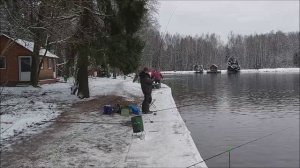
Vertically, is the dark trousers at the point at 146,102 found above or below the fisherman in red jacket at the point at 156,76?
below

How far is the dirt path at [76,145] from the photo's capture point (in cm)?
960

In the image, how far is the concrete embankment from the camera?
9.30m

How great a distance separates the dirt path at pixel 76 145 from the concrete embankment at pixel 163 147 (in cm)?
35

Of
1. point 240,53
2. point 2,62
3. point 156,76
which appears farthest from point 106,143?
point 240,53

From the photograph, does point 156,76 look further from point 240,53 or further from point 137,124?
point 240,53

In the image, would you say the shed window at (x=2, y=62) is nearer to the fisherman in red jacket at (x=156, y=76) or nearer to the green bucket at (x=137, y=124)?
the fisherman in red jacket at (x=156, y=76)

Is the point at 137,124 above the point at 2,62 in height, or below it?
below

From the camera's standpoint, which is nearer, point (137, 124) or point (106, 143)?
point (106, 143)

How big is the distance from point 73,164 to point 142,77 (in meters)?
7.52

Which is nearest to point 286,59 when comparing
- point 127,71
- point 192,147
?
point 127,71

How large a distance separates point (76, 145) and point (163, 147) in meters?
2.45

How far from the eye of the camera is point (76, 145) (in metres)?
11.2

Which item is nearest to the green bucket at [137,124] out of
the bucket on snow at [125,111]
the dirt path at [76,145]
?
the dirt path at [76,145]

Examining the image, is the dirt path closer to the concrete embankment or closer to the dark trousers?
the concrete embankment
